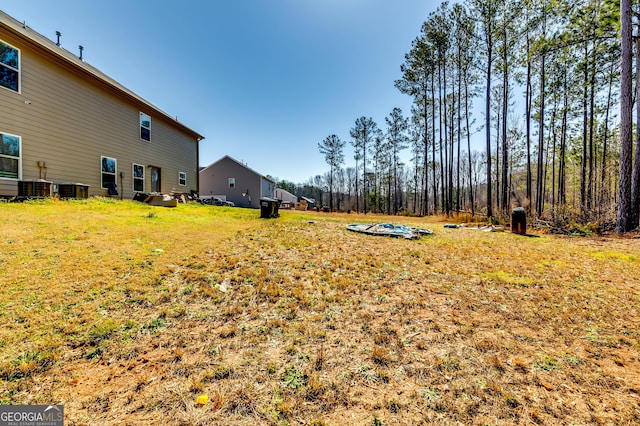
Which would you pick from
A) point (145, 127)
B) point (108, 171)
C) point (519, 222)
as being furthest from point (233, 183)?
point (519, 222)

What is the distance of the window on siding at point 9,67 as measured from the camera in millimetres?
6793

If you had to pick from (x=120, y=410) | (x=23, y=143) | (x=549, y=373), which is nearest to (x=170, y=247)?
(x=120, y=410)

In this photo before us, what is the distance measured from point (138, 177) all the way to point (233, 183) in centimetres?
1377

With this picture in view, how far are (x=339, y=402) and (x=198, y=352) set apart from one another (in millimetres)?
1231

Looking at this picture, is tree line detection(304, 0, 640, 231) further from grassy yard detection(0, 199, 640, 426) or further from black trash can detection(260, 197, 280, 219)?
black trash can detection(260, 197, 280, 219)

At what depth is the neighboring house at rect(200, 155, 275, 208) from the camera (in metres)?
25.1

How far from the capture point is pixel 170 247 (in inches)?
178

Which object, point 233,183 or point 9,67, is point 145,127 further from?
point 233,183

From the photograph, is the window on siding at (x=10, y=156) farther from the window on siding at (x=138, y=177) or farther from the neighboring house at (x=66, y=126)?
the window on siding at (x=138, y=177)

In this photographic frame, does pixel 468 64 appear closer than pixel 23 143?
No

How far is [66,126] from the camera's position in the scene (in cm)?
838

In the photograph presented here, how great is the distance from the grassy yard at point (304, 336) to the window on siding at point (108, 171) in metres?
6.02

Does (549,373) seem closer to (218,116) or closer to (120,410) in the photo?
(120,410)

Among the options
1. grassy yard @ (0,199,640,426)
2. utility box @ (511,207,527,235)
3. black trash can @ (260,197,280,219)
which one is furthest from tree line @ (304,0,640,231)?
black trash can @ (260,197,280,219)
